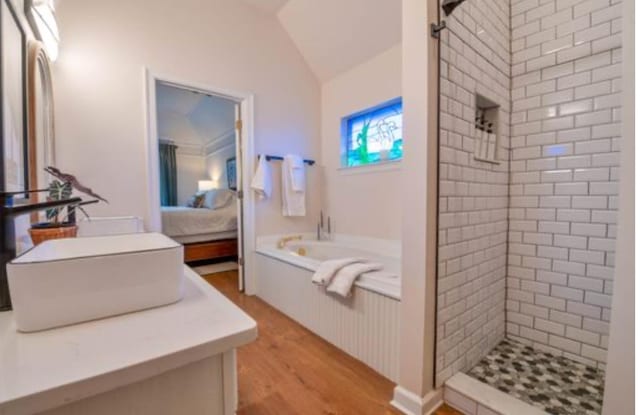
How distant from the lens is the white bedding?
3775mm

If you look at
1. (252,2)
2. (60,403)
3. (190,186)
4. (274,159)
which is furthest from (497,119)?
(190,186)

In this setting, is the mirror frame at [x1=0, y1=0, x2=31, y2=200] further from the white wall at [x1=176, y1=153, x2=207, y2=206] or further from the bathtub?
the white wall at [x1=176, y1=153, x2=207, y2=206]

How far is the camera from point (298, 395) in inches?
59.5

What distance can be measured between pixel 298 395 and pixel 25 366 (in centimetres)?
139

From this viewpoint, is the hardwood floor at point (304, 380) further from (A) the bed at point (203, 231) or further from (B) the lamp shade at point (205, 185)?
(B) the lamp shade at point (205, 185)

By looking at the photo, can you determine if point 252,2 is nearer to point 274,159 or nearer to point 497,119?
point 274,159

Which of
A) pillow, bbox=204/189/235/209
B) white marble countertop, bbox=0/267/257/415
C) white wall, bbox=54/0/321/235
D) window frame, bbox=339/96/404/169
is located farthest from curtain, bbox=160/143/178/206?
white marble countertop, bbox=0/267/257/415

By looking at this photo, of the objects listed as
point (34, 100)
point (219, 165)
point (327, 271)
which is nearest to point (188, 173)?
point (219, 165)

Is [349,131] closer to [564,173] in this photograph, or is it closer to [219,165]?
[564,173]

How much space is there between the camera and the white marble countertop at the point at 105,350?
1.24ft

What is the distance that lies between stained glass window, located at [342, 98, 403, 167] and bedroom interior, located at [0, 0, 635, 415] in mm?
29

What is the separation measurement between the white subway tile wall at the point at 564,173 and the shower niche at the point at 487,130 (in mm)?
195

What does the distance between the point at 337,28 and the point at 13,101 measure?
268 cm

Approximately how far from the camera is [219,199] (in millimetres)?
4699
